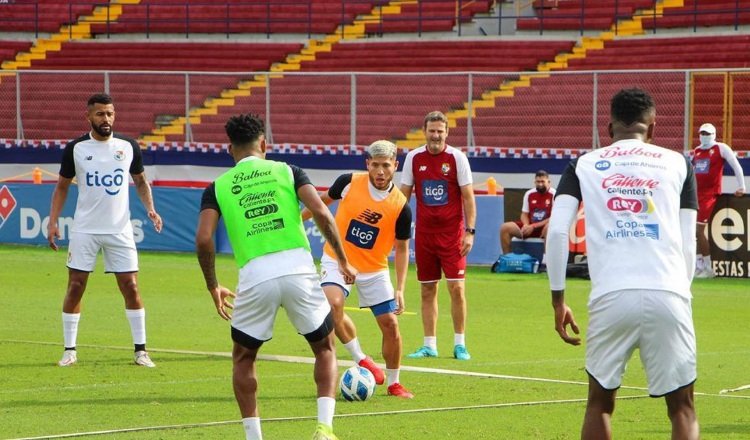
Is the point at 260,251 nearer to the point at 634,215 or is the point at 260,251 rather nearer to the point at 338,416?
the point at 338,416

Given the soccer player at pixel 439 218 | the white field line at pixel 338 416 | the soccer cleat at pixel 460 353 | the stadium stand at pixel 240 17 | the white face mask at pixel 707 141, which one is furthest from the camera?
the stadium stand at pixel 240 17

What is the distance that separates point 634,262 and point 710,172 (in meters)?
15.7

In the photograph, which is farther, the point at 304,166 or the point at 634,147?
the point at 304,166

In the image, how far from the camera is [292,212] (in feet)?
28.4

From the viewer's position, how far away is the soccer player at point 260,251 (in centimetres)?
852

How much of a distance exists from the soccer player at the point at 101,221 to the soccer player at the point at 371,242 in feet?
7.21

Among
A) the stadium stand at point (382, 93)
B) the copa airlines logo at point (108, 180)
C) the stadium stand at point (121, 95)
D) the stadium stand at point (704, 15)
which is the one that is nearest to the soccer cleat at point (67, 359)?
the copa airlines logo at point (108, 180)

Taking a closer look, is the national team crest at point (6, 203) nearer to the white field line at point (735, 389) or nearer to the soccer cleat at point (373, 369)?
the soccer cleat at point (373, 369)

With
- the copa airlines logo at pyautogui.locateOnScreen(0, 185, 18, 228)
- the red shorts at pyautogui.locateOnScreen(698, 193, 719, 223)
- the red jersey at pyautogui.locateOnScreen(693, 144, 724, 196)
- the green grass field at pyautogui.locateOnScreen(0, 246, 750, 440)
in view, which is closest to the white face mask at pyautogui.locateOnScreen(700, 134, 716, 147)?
the red jersey at pyautogui.locateOnScreen(693, 144, 724, 196)

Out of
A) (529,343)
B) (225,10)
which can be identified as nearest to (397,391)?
(529,343)

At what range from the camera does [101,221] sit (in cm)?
1303

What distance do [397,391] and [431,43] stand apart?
83.4 ft

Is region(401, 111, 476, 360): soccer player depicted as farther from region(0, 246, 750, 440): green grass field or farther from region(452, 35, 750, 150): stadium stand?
region(452, 35, 750, 150): stadium stand

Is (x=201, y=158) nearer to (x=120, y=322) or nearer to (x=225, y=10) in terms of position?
(x=225, y=10)
